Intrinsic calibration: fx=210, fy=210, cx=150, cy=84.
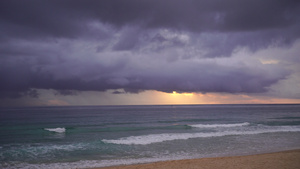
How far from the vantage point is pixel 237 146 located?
61.1 ft

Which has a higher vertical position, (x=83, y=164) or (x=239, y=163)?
(x=239, y=163)

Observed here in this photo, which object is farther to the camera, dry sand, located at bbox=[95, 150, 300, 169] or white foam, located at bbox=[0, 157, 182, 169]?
white foam, located at bbox=[0, 157, 182, 169]

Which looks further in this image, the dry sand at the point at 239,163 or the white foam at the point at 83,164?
the white foam at the point at 83,164

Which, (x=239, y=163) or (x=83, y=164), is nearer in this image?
(x=239, y=163)

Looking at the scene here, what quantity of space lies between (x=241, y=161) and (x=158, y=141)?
1005 centimetres

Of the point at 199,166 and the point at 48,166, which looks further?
the point at 48,166

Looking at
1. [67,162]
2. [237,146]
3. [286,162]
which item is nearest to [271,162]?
[286,162]

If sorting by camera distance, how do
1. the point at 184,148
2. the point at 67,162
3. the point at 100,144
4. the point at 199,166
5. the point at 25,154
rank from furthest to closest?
the point at 100,144
the point at 184,148
the point at 25,154
the point at 67,162
the point at 199,166

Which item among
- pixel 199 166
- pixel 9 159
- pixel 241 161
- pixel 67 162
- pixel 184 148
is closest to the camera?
pixel 199 166

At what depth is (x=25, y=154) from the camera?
1658cm

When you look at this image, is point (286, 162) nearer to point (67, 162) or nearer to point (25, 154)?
point (67, 162)

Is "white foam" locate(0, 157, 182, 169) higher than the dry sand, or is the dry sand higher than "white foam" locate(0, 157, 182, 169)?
the dry sand

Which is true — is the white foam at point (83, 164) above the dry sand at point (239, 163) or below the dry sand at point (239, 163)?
below

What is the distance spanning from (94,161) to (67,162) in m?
1.78
